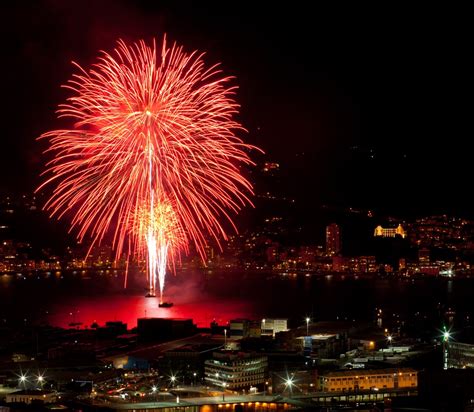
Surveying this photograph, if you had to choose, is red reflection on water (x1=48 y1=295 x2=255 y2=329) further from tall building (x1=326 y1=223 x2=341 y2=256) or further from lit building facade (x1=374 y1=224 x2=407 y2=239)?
lit building facade (x1=374 y1=224 x2=407 y2=239)

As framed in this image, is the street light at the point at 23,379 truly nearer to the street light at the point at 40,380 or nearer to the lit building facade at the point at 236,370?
the street light at the point at 40,380

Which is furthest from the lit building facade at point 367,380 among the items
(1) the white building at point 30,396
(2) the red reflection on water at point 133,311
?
(2) the red reflection on water at point 133,311

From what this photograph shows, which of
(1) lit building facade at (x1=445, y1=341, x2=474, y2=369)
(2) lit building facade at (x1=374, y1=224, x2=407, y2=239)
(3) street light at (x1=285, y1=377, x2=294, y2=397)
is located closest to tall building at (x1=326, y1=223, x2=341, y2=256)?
(2) lit building facade at (x1=374, y1=224, x2=407, y2=239)

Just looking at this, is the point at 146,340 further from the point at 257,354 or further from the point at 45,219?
the point at 45,219

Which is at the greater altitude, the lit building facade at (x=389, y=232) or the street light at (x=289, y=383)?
the lit building facade at (x=389, y=232)

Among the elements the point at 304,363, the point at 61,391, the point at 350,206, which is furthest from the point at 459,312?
the point at 350,206
